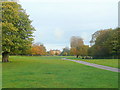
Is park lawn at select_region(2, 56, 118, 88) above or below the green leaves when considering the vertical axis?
below

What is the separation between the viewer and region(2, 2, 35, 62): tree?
2381 centimetres

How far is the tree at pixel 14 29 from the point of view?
2381 centimetres

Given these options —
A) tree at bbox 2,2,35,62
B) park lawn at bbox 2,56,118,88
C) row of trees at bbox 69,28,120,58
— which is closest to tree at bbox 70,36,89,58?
row of trees at bbox 69,28,120,58

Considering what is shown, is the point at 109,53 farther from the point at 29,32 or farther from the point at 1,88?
the point at 1,88

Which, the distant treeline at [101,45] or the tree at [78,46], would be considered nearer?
the distant treeline at [101,45]

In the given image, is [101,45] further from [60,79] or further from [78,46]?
[60,79]

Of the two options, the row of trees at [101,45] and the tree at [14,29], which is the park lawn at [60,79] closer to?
the tree at [14,29]

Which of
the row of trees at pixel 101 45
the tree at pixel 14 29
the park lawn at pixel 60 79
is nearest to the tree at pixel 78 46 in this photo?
the row of trees at pixel 101 45

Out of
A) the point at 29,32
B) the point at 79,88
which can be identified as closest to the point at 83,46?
the point at 29,32

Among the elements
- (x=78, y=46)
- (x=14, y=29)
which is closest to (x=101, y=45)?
(x=78, y=46)

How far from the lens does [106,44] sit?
53.0 m

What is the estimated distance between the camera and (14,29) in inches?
947

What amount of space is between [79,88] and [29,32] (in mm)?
22320

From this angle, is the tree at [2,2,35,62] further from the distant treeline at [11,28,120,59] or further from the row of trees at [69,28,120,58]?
the row of trees at [69,28,120,58]
